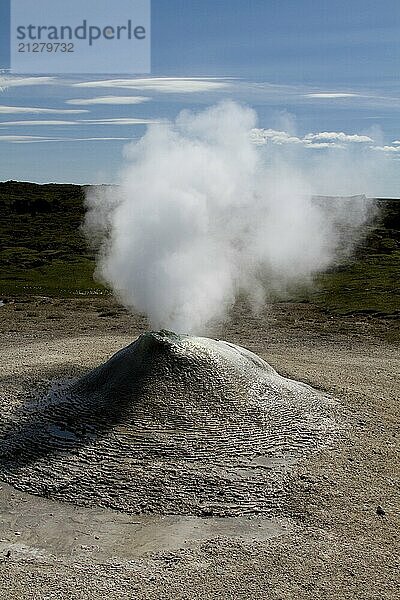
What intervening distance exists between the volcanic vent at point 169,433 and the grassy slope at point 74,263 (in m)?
20.8

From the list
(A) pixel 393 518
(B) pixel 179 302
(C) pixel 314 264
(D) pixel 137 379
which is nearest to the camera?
(A) pixel 393 518

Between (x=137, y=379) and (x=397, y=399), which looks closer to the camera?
(x=137, y=379)

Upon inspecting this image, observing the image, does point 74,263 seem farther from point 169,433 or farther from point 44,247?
point 169,433

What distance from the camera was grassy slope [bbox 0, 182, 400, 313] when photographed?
43.3m

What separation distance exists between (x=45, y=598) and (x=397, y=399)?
13221 mm

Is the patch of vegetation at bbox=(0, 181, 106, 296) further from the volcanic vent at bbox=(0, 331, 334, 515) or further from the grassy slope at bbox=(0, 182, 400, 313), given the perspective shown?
the volcanic vent at bbox=(0, 331, 334, 515)

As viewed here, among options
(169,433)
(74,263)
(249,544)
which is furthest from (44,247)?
(249,544)

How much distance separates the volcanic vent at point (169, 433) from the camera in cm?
1495

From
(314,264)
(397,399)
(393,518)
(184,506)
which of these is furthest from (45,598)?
(314,264)

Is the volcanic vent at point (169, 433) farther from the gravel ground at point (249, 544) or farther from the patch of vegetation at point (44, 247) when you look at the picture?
the patch of vegetation at point (44, 247)

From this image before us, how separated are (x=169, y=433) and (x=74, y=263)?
141 ft

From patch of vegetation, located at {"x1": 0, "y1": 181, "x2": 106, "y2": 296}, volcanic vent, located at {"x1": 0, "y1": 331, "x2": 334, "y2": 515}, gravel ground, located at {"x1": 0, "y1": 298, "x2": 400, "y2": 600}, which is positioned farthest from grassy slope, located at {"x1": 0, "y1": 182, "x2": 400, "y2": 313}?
gravel ground, located at {"x1": 0, "y1": 298, "x2": 400, "y2": 600}

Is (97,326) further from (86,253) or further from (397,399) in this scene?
(86,253)

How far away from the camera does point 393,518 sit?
1412cm
